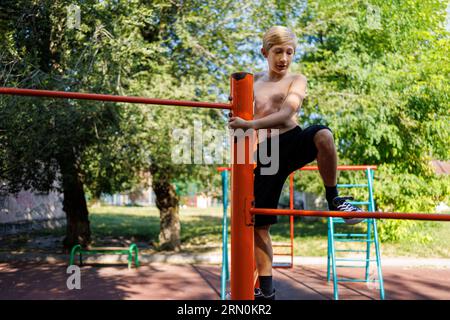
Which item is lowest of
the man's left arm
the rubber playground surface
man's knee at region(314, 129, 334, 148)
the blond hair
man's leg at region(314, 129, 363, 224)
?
the rubber playground surface

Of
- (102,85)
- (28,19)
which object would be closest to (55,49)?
(28,19)

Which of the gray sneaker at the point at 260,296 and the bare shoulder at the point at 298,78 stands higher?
the bare shoulder at the point at 298,78

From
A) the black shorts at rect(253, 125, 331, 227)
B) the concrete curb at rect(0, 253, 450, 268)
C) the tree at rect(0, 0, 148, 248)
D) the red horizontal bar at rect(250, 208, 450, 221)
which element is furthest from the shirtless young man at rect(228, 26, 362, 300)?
the concrete curb at rect(0, 253, 450, 268)

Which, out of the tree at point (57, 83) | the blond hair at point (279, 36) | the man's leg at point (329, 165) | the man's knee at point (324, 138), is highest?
the tree at point (57, 83)

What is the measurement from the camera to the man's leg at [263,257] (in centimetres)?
227

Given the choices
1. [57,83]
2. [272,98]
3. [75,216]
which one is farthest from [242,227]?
[75,216]

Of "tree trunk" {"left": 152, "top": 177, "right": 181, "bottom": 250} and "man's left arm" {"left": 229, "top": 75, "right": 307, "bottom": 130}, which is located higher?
"man's left arm" {"left": 229, "top": 75, "right": 307, "bottom": 130}

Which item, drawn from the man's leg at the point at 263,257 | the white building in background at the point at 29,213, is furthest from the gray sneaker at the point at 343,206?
the white building in background at the point at 29,213

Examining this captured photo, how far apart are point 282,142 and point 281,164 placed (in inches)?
4.4

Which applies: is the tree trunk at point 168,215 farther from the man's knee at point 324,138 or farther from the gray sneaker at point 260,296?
the man's knee at point 324,138

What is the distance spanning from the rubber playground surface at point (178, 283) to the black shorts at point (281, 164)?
4.61 meters

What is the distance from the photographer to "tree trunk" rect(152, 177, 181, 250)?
37.2ft

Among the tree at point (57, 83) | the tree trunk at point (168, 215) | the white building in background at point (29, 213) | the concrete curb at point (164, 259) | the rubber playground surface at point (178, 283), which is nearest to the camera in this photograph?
the rubber playground surface at point (178, 283)

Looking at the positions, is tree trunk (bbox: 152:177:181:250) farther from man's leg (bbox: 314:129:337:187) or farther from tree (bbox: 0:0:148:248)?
man's leg (bbox: 314:129:337:187)
